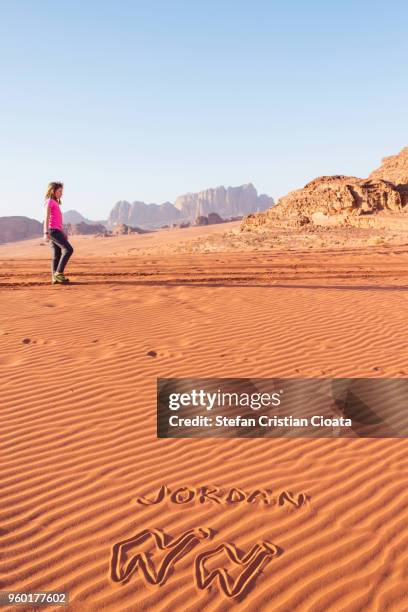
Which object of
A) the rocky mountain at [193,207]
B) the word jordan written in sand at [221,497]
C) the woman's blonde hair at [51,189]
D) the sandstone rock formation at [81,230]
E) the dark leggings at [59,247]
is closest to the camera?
the word jordan written in sand at [221,497]

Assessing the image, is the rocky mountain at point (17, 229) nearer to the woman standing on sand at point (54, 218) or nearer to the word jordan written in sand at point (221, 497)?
the woman standing on sand at point (54, 218)

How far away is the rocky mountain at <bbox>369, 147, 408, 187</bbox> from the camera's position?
3647 centimetres

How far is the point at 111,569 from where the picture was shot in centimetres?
279

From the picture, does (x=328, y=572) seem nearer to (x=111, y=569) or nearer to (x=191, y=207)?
(x=111, y=569)

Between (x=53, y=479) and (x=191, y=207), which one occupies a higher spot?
(x=191, y=207)

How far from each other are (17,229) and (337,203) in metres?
69.9

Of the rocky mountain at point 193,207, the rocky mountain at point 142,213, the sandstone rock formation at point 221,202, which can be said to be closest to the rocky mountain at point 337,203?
the rocky mountain at point 193,207

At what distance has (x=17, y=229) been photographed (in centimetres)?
8638

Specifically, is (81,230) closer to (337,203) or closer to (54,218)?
(337,203)

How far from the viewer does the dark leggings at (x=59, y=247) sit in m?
9.80

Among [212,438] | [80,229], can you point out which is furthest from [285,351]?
[80,229]

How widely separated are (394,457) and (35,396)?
3554 mm

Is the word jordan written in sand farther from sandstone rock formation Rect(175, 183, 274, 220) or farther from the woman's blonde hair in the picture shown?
sandstone rock formation Rect(175, 183, 274, 220)

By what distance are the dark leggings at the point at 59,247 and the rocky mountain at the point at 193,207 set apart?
157151 millimetres
